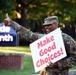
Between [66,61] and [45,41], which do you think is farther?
[45,41]

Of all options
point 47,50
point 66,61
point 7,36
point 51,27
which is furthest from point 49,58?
point 7,36

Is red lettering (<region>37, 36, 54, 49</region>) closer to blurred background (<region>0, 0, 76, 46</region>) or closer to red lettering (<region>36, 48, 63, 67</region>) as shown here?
red lettering (<region>36, 48, 63, 67</region>)

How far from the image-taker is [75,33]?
6725cm

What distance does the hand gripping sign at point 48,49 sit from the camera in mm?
4750

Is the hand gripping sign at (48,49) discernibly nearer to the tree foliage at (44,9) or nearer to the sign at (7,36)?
the sign at (7,36)

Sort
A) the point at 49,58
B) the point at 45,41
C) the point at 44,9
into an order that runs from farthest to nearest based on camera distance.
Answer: the point at 44,9
the point at 45,41
the point at 49,58

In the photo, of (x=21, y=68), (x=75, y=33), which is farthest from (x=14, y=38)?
(x=75, y=33)

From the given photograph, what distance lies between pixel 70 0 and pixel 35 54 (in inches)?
1299

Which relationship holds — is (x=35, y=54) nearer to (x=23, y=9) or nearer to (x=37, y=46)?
(x=37, y=46)

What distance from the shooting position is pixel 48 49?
488cm

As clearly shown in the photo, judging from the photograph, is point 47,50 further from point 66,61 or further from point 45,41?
point 66,61

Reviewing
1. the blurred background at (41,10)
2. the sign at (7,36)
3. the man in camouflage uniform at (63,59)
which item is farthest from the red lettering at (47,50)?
the blurred background at (41,10)

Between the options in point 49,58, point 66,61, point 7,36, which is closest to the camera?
point 66,61

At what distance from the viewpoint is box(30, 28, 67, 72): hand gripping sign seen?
15.6ft
